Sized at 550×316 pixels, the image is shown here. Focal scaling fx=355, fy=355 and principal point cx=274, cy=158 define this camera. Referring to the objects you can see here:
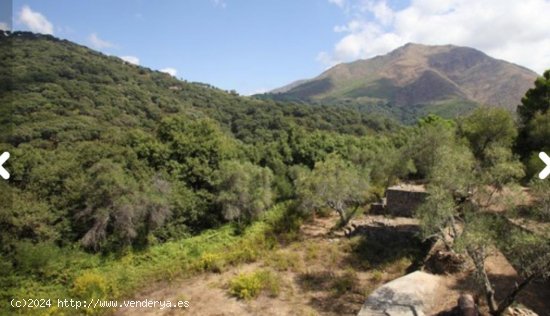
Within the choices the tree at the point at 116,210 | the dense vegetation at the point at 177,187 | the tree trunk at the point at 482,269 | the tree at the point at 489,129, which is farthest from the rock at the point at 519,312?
the tree at the point at 116,210

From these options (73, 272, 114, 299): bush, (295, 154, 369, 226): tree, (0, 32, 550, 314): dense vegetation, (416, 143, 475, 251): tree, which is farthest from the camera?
(295, 154, 369, 226): tree

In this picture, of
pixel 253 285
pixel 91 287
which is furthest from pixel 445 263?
pixel 91 287

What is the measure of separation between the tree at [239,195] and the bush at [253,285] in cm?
877

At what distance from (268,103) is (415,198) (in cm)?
7434

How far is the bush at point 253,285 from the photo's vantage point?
1590cm

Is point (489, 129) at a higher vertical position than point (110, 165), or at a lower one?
lower

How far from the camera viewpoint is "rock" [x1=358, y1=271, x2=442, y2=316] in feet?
39.4

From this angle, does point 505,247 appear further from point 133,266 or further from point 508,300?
point 133,266

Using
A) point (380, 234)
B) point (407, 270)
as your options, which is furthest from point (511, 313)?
point (380, 234)

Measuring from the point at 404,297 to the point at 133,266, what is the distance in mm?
15071

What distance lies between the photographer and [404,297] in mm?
12609

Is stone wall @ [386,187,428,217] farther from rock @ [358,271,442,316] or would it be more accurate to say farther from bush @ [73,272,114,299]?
bush @ [73,272,114,299]

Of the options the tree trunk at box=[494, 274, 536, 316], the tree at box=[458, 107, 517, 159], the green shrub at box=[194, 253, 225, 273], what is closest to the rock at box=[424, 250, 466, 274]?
the tree trunk at box=[494, 274, 536, 316]

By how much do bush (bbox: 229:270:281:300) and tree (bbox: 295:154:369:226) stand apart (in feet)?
26.1
